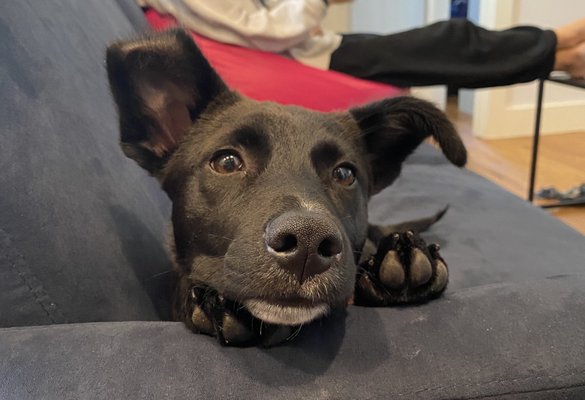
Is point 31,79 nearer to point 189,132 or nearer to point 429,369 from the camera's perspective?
point 189,132

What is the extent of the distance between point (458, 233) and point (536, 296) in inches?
31.4

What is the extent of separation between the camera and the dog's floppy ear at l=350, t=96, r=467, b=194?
3.88ft

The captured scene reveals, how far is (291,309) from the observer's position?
813mm

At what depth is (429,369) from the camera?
0.69 m

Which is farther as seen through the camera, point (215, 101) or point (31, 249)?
point (215, 101)

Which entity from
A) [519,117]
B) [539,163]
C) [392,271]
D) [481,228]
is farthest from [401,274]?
[519,117]

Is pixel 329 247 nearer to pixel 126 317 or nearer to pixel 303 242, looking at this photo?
Result: pixel 303 242

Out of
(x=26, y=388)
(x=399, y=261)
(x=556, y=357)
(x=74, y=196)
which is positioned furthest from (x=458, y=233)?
(x=26, y=388)

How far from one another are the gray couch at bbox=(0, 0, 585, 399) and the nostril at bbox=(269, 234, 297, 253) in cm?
12

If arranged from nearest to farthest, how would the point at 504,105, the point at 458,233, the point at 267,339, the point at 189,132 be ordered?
the point at 267,339, the point at 189,132, the point at 458,233, the point at 504,105

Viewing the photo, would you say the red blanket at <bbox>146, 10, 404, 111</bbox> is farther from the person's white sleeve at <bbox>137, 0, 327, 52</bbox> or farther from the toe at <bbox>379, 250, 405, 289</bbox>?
the toe at <bbox>379, 250, 405, 289</bbox>

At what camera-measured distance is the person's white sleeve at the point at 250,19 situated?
6.67ft

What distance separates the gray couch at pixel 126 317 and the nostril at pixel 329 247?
91 mm

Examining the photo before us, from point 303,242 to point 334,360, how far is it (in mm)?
153
